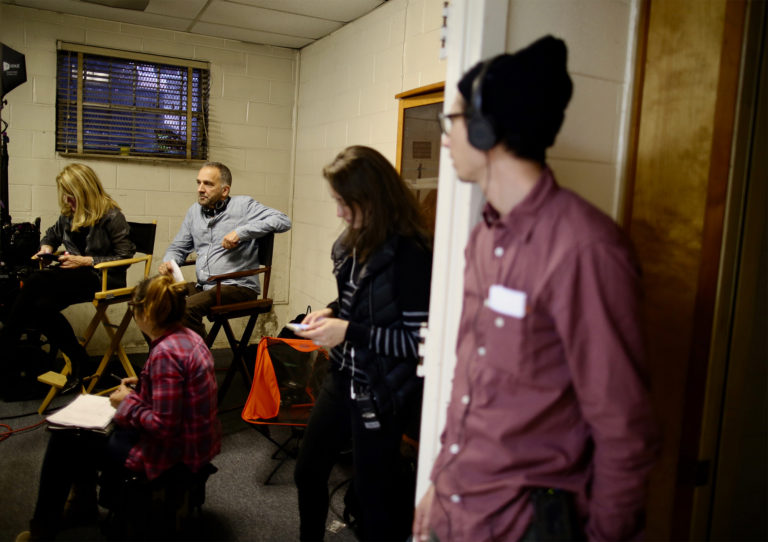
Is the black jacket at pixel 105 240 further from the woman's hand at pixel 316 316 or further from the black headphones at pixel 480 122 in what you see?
the black headphones at pixel 480 122

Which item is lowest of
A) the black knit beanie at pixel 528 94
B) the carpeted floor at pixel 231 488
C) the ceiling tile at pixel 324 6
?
the carpeted floor at pixel 231 488

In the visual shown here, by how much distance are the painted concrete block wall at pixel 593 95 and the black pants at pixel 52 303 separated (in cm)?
307

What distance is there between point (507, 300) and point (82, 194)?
11.0 ft

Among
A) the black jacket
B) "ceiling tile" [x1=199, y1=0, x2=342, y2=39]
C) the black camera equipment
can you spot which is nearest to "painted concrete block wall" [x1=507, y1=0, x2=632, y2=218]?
"ceiling tile" [x1=199, y1=0, x2=342, y2=39]

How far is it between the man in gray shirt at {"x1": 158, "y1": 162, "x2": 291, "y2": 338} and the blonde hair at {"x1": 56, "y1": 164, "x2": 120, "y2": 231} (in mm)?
506

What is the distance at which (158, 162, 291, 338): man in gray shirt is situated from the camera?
3350mm

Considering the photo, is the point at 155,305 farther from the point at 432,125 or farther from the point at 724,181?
the point at 724,181

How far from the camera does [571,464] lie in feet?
3.03

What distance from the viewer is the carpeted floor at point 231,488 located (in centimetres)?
224

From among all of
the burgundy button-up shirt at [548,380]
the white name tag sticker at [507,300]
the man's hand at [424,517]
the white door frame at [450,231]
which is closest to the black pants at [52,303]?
the white door frame at [450,231]

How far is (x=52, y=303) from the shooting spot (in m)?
3.31

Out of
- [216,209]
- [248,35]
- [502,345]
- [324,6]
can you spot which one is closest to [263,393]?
[216,209]

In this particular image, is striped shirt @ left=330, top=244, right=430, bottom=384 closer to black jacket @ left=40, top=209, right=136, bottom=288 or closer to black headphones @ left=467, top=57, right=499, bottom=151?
black headphones @ left=467, top=57, right=499, bottom=151

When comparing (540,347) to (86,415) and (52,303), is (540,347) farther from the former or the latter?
(52,303)
